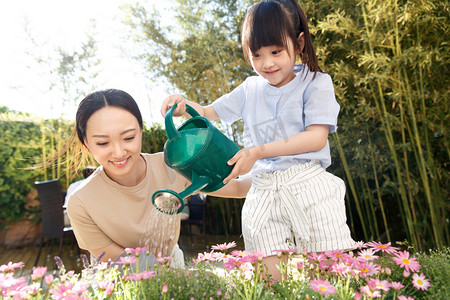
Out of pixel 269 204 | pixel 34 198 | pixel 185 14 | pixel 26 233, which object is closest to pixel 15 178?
pixel 34 198

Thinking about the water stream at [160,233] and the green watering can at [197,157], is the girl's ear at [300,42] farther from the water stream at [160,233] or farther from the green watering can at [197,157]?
the water stream at [160,233]

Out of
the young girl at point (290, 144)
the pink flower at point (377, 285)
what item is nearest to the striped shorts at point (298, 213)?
the young girl at point (290, 144)

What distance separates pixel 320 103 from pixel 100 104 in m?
0.81

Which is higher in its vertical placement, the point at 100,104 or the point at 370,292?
the point at 100,104

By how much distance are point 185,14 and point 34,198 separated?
3430 millimetres

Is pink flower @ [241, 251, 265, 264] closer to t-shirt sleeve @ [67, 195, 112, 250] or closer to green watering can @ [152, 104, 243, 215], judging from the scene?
green watering can @ [152, 104, 243, 215]

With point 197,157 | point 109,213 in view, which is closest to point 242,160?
point 197,157

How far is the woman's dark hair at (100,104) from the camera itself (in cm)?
141

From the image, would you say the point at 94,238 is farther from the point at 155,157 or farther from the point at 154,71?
the point at 154,71

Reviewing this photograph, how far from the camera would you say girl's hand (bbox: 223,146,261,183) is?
1.19 metres

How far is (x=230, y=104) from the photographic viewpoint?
1634 millimetres

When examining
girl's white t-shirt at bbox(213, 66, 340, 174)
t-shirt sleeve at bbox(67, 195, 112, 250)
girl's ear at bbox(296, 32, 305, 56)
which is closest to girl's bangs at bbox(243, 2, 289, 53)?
girl's ear at bbox(296, 32, 305, 56)

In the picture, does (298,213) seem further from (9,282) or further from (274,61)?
(9,282)

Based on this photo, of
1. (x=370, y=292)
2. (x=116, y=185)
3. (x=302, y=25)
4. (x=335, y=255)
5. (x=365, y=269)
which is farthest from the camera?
(x=116, y=185)
